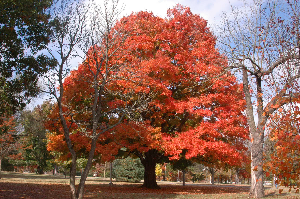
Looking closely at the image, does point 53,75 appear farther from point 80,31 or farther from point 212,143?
point 212,143

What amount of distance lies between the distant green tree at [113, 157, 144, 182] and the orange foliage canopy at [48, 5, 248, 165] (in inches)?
490

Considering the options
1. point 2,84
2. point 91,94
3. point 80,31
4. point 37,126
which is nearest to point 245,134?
point 91,94

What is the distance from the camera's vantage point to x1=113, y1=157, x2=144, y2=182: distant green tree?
28906 millimetres

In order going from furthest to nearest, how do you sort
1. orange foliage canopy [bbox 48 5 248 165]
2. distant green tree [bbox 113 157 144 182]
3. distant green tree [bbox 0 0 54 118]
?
distant green tree [bbox 113 157 144 182] < orange foliage canopy [bbox 48 5 248 165] < distant green tree [bbox 0 0 54 118]

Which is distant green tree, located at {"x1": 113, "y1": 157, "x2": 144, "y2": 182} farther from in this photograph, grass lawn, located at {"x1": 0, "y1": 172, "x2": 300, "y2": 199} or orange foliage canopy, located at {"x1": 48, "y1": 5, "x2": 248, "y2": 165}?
orange foliage canopy, located at {"x1": 48, "y1": 5, "x2": 248, "y2": 165}

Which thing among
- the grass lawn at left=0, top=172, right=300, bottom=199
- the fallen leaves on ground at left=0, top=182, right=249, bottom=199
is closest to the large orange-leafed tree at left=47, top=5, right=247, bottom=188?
A: the grass lawn at left=0, top=172, right=300, bottom=199

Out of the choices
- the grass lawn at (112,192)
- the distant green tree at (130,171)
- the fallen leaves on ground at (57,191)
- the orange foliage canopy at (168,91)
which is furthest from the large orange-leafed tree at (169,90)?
A: the distant green tree at (130,171)

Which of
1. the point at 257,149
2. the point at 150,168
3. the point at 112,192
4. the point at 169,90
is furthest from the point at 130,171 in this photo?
the point at 257,149

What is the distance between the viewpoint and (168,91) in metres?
15.5

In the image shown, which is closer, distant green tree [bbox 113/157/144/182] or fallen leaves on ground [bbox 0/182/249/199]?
fallen leaves on ground [bbox 0/182/249/199]

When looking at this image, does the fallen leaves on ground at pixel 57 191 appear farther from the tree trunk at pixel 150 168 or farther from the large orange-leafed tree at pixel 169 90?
the large orange-leafed tree at pixel 169 90

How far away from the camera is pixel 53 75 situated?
11.7m

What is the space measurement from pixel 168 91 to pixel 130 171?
53.7ft

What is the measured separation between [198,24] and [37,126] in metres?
28.4
